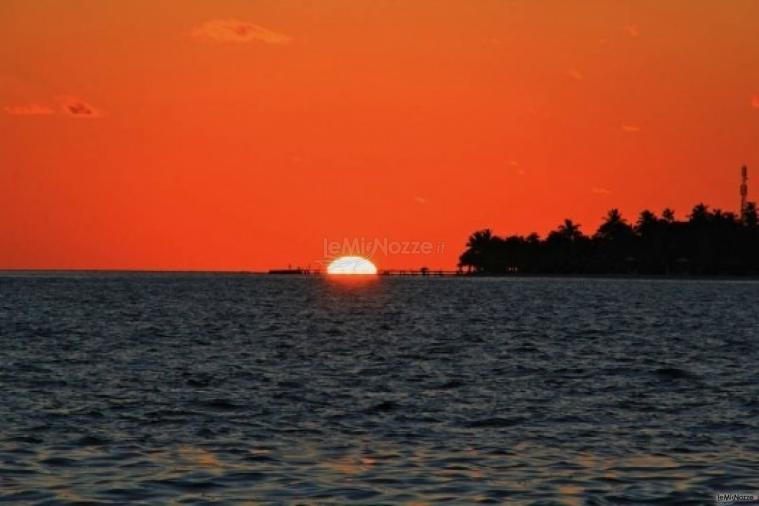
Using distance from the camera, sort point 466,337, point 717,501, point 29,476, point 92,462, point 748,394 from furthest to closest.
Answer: point 466,337
point 748,394
point 92,462
point 29,476
point 717,501

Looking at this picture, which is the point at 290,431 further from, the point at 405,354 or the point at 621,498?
the point at 405,354

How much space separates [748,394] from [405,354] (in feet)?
73.9

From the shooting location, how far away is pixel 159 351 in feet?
192

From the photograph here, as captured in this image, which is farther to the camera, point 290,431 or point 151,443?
point 290,431

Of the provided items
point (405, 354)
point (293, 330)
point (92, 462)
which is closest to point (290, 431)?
point (92, 462)

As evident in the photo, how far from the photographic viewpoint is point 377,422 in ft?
100

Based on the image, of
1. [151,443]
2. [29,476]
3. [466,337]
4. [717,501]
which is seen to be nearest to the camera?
[717,501]

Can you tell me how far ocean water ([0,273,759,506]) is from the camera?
2158 cm

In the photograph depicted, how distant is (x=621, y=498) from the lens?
67.5ft

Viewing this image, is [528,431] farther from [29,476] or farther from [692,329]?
[692,329]

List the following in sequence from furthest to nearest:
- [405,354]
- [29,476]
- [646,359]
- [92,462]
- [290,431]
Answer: [405,354] < [646,359] < [290,431] < [92,462] < [29,476]

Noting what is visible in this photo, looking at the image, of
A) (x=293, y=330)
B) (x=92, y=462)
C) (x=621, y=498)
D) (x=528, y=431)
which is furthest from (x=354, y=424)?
(x=293, y=330)

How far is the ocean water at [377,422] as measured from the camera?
850 inches

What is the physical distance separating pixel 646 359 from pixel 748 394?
52.7ft
